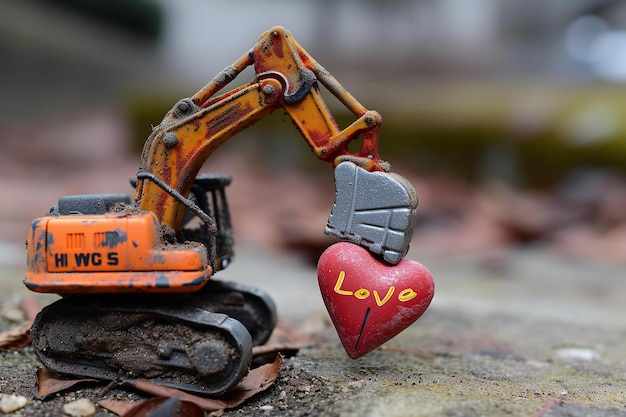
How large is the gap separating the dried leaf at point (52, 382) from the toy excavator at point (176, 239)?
42 mm

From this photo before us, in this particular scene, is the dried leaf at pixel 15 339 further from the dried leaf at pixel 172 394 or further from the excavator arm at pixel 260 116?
the excavator arm at pixel 260 116

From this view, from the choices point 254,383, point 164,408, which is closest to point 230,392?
point 254,383

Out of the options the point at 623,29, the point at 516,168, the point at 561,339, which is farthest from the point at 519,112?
the point at 561,339

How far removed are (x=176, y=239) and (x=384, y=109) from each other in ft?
28.4

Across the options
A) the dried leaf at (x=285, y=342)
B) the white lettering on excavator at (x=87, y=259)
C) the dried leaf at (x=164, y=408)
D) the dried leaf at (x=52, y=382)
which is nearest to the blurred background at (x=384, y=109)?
the dried leaf at (x=285, y=342)

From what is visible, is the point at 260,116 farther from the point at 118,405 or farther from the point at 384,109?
the point at 384,109

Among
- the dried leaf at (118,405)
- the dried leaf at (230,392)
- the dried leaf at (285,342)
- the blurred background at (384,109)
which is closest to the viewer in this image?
the dried leaf at (118,405)

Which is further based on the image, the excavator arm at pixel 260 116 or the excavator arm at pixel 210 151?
the excavator arm at pixel 260 116

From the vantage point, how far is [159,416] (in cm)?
280

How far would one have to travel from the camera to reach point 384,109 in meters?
11.7

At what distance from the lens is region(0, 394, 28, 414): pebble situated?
2.90 m

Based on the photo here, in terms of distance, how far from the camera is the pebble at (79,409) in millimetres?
2887

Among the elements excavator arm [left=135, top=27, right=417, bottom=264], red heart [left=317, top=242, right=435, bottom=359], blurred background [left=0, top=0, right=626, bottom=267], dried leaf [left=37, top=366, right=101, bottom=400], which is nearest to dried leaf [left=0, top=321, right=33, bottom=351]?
dried leaf [left=37, top=366, right=101, bottom=400]

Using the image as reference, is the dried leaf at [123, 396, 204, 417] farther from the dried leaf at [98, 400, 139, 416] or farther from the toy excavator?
the toy excavator
